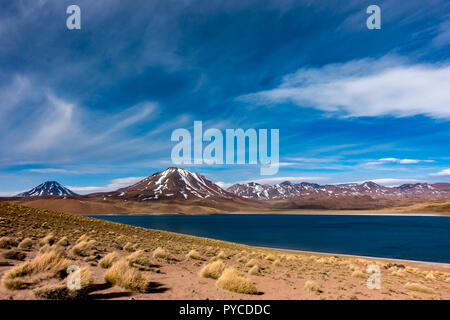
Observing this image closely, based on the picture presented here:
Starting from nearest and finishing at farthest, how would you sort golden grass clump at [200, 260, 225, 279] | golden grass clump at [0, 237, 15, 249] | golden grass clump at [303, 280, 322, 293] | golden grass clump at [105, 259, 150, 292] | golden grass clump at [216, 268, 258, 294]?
golden grass clump at [105, 259, 150, 292] → golden grass clump at [216, 268, 258, 294] → golden grass clump at [303, 280, 322, 293] → golden grass clump at [200, 260, 225, 279] → golden grass clump at [0, 237, 15, 249]

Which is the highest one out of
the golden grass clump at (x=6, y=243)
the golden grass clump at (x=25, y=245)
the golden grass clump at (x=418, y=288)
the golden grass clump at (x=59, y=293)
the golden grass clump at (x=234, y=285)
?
the golden grass clump at (x=59, y=293)

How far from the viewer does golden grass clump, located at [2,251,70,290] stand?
7.35 meters

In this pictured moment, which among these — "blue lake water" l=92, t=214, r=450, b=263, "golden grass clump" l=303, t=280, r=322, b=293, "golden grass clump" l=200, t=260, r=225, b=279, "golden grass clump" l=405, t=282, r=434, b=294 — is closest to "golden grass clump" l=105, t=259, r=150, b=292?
"golden grass clump" l=200, t=260, r=225, b=279

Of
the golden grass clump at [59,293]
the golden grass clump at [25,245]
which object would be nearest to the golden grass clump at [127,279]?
the golden grass clump at [59,293]

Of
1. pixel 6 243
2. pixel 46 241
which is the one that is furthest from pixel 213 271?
pixel 46 241

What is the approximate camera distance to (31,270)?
8852 mm

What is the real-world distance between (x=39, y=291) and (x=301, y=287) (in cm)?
979

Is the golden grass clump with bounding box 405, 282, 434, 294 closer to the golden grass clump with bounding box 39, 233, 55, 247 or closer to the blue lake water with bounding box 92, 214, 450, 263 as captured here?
the golden grass clump with bounding box 39, 233, 55, 247

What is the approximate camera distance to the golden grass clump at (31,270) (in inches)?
289

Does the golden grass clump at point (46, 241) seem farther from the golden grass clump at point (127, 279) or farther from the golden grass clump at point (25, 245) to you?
the golden grass clump at point (127, 279)
